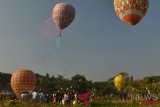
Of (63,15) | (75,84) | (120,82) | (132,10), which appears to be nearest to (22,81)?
(63,15)

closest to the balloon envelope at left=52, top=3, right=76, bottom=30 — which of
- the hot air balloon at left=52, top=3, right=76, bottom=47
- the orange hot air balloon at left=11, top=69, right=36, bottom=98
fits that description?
the hot air balloon at left=52, top=3, right=76, bottom=47

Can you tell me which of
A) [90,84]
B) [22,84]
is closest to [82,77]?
[90,84]

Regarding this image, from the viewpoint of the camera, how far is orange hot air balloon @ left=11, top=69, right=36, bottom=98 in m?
45.3

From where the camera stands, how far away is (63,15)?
3894cm

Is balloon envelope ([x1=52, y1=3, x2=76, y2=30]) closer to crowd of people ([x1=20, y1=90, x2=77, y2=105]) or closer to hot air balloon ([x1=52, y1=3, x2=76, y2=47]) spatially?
hot air balloon ([x1=52, y1=3, x2=76, y2=47])

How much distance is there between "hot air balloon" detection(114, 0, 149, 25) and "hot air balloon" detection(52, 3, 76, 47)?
6887mm

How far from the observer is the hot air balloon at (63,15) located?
127 feet

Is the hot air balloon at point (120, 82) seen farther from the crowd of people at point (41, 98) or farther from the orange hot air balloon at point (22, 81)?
the crowd of people at point (41, 98)

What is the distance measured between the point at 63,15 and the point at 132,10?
8571mm

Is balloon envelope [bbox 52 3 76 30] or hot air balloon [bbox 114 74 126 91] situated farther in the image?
hot air balloon [bbox 114 74 126 91]

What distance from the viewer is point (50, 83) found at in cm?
8175

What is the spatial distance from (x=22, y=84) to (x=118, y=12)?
17177mm

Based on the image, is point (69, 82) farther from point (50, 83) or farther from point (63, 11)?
point (63, 11)

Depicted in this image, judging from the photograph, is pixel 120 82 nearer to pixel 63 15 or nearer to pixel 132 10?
pixel 63 15
